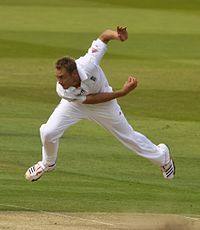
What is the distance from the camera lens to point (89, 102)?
13445mm

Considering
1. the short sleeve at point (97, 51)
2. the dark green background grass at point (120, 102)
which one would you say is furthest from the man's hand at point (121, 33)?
the dark green background grass at point (120, 102)

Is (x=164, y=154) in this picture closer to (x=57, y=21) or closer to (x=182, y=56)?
(x=182, y=56)

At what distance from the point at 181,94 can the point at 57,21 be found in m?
14.7

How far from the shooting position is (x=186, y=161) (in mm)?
18812

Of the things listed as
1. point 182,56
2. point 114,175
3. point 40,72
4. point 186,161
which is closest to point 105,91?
point 114,175

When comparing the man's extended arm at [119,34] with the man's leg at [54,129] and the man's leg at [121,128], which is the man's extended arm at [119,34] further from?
the man's leg at [54,129]

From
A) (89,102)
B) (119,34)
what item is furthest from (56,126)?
(119,34)

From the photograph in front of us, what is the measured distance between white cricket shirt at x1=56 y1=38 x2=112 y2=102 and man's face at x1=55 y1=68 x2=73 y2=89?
0.08 m

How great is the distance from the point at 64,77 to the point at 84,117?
96 centimetres

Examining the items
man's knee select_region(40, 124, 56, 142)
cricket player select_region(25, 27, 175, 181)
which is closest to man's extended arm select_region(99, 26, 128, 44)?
cricket player select_region(25, 27, 175, 181)

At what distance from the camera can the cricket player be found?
13117mm

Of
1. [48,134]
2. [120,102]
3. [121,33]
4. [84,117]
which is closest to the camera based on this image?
[121,33]

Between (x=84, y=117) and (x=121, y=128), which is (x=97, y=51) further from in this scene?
(x=121, y=128)

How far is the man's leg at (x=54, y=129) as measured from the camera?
44.7ft
